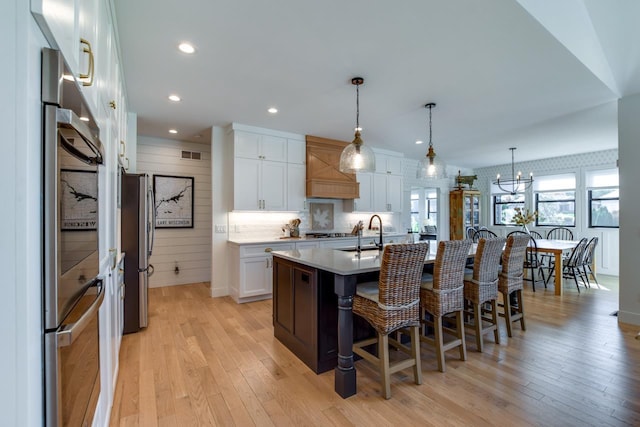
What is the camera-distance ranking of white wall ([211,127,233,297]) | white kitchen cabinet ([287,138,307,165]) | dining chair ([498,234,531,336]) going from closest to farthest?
1. dining chair ([498,234,531,336])
2. white wall ([211,127,233,297])
3. white kitchen cabinet ([287,138,307,165])

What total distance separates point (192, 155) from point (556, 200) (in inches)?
315

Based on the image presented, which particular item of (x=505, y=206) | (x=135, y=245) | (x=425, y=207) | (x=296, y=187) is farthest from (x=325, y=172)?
(x=505, y=206)

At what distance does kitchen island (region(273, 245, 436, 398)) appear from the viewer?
220cm

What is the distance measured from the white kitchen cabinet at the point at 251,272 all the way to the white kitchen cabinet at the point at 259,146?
139 cm

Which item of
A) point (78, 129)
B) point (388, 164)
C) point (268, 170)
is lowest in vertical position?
point (78, 129)

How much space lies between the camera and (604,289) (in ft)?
16.7

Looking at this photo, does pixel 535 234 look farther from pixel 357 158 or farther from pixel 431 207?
pixel 357 158

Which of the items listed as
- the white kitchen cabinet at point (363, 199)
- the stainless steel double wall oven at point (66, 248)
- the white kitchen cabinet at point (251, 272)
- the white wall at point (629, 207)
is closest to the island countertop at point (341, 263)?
the stainless steel double wall oven at point (66, 248)

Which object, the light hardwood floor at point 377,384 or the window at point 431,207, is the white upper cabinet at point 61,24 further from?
the window at point 431,207

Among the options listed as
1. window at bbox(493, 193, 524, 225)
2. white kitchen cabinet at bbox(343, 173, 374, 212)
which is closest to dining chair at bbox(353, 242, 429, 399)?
white kitchen cabinet at bbox(343, 173, 374, 212)

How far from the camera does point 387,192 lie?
6461 millimetres

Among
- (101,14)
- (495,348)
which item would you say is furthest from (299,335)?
(101,14)

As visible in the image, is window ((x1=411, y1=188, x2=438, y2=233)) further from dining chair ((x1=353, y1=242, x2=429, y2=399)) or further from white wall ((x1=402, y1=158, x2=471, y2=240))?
dining chair ((x1=353, y1=242, x2=429, y2=399))
